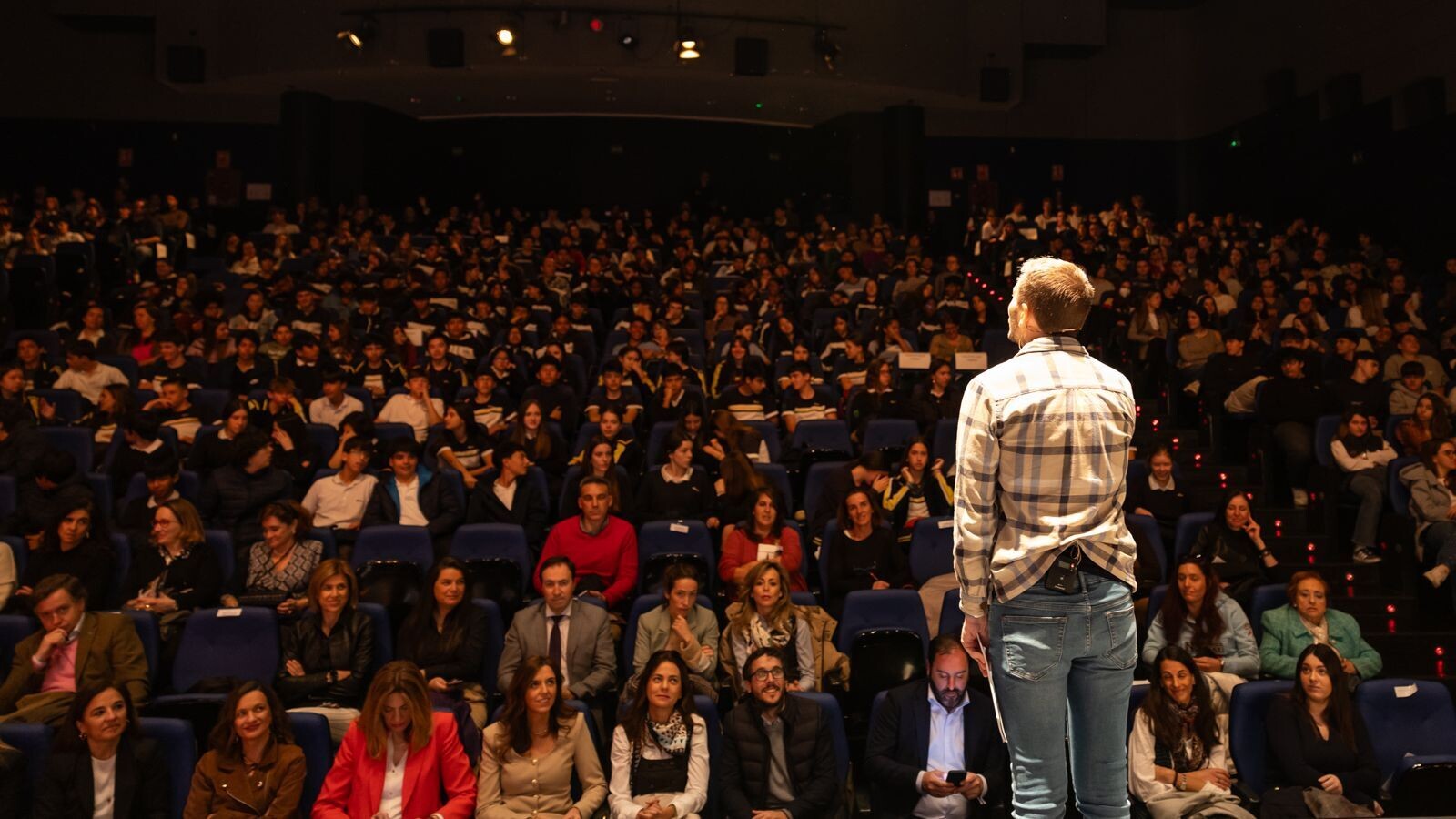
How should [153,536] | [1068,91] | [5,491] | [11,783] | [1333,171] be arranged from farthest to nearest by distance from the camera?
[1068,91]
[1333,171]
[5,491]
[153,536]
[11,783]

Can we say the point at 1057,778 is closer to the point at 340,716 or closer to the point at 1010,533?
the point at 1010,533

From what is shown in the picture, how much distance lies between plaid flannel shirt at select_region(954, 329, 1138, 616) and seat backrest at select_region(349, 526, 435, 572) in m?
4.05

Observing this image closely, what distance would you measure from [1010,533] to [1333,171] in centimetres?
1308

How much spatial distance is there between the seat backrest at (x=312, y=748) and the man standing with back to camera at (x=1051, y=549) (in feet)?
9.71

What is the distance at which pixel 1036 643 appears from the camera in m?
2.11

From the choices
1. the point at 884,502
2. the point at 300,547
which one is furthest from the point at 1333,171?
the point at 300,547

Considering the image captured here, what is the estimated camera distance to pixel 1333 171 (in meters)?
13.6

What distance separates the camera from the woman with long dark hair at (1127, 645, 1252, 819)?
4578mm

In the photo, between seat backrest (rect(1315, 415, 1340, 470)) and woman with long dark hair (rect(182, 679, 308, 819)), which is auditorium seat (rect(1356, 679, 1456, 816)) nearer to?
seat backrest (rect(1315, 415, 1340, 470))

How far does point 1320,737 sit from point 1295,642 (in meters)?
0.69

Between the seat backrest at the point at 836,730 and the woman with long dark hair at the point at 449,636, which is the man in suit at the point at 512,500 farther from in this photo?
the seat backrest at the point at 836,730

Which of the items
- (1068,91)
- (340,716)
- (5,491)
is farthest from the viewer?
(1068,91)

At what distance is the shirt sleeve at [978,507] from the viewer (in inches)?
83.7

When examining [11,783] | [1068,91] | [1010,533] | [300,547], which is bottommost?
[11,783]
